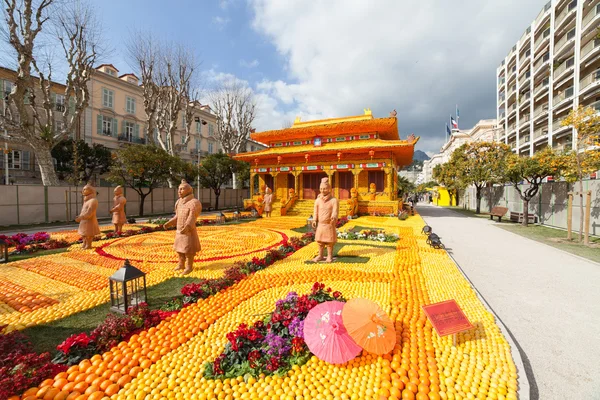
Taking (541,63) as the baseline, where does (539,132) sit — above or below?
below

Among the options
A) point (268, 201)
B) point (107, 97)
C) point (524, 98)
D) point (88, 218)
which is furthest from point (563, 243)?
point (107, 97)

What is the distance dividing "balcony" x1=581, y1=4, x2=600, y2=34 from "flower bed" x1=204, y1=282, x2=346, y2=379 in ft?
122

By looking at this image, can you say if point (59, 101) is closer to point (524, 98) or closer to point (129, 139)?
point (129, 139)

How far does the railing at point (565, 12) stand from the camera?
2711 centimetres

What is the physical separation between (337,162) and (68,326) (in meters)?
18.8

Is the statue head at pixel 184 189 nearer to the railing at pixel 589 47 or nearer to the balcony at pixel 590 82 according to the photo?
the balcony at pixel 590 82

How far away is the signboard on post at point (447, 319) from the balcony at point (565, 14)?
1584 inches

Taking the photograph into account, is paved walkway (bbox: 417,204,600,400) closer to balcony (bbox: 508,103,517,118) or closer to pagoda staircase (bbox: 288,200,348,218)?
pagoda staircase (bbox: 288,200,348,218)

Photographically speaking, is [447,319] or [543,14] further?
[543,14]

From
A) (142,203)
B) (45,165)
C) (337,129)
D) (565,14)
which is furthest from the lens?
(565,14)

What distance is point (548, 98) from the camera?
3122 centimetres

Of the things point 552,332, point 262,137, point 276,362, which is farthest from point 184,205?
point 262,137

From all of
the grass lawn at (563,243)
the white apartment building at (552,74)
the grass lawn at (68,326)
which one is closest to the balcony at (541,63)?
the white apartment building at (552,74)

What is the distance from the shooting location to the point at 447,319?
10.7 feet
